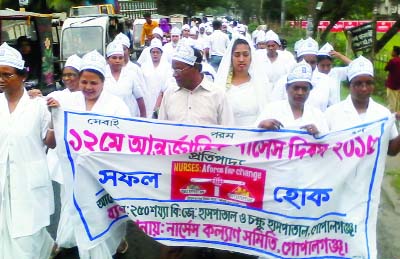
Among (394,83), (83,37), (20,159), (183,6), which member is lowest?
(394,83)

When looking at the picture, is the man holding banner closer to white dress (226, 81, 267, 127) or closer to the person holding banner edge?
the person holding banner edge

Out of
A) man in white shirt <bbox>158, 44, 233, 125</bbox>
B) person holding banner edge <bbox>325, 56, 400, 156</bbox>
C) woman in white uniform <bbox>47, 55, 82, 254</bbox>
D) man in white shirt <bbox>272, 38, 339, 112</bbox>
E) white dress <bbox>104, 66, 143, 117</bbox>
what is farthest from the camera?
white dress <bbox>104, 66, 143, 117</bbox>

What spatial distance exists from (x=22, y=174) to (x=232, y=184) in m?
1.54

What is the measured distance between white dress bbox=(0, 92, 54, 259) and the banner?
0.74 ft

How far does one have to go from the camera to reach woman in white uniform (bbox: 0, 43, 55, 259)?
4.40 meters

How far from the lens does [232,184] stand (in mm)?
4453

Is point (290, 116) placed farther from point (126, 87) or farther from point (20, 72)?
point (126, 87)

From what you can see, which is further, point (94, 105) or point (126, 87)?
point (126, 87)

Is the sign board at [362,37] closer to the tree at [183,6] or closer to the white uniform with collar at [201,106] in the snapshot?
the white uniform with collar at [201,106]

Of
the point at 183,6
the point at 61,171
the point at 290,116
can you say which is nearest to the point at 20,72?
the point at 61,171

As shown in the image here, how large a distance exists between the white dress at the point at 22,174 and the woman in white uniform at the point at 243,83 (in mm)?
1659

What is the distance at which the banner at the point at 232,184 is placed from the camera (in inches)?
169

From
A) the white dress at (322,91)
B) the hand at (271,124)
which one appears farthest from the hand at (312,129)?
the white dress at (322,91)

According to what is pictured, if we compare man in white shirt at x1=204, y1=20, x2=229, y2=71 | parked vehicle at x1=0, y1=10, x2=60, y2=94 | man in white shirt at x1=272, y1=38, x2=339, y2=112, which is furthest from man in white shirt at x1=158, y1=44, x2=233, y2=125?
man in white shirt at x1=204, y1=20, x2=229, y2=71
